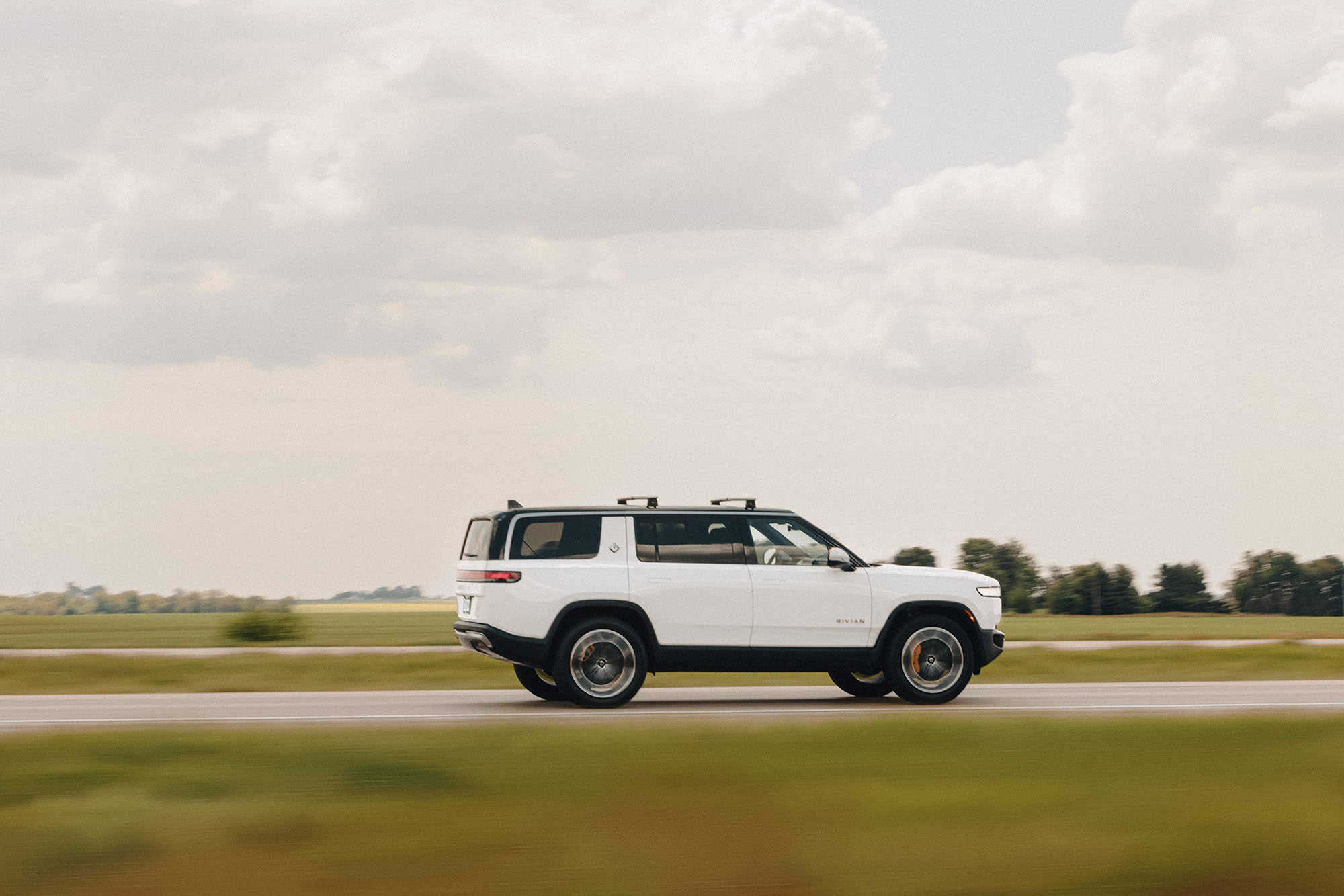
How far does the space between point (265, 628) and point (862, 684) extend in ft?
83.3

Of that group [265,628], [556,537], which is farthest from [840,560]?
[265,628]

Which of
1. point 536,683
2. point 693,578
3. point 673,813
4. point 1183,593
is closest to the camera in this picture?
point 673,813

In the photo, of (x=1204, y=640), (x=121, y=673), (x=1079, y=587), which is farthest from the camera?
(x=1079, y=587)

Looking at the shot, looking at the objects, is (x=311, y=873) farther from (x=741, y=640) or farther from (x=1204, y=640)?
(x=1204, y=640)

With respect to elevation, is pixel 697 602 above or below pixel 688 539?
below

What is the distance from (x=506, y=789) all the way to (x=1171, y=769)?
12.7 feet

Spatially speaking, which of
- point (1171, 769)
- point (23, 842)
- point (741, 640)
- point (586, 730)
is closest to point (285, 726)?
point (586, 730)

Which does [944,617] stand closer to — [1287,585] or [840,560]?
[840,560]

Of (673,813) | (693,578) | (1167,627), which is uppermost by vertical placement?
(693,578)

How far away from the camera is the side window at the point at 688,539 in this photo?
602 inches

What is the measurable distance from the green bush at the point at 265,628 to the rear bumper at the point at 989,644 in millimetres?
26567

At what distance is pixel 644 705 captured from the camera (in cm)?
1573

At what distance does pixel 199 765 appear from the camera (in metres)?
9.25

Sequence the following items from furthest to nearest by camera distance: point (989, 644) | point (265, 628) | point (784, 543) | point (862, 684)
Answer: point (265, 628) < point (862, 684) < point (989, 644) < point (784, 543)
